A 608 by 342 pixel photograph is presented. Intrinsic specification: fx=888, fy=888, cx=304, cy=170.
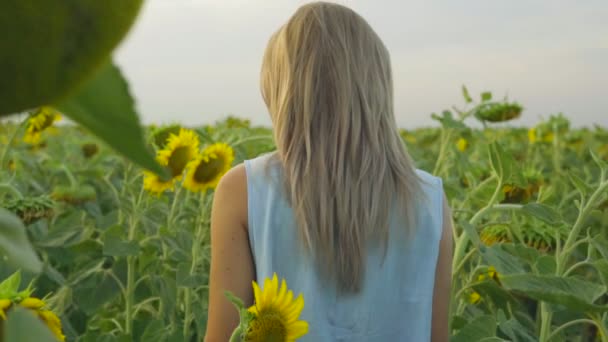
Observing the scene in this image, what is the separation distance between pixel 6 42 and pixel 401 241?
1115 millimetres

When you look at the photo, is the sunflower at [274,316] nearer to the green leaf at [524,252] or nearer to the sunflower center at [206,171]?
the green leaf at [524,252]

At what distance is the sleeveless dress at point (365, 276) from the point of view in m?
1.22

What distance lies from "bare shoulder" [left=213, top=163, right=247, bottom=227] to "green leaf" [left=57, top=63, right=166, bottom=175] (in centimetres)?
106

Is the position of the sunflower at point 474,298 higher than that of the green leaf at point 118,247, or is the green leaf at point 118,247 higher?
the green leaf at point 118,247

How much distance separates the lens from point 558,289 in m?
0.96

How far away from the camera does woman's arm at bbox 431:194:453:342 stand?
4.31 feet

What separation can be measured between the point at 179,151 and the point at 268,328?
883 millimetres

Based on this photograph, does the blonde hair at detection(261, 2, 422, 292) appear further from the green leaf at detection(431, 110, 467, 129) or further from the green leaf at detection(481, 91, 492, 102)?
the green leaf at detection(481, 91, 492, 102)

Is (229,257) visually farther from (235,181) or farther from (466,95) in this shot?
(466,95)

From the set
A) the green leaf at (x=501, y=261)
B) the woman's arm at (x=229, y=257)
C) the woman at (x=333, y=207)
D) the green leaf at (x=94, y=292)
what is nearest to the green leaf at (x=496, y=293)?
the woman at (x=333, y=207)

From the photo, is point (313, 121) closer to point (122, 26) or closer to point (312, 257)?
point (312, 257)

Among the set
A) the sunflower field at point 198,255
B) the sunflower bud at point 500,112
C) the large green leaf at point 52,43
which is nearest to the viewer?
the large green leaf at point 52,43

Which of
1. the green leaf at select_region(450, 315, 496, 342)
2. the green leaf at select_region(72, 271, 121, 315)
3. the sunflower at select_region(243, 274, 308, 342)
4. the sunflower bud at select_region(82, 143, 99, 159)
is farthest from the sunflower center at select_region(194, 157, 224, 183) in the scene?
the sunflower bud at select_region(82, 143, 99, 159)

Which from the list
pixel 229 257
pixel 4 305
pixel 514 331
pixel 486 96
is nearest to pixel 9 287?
pixel 4 305
